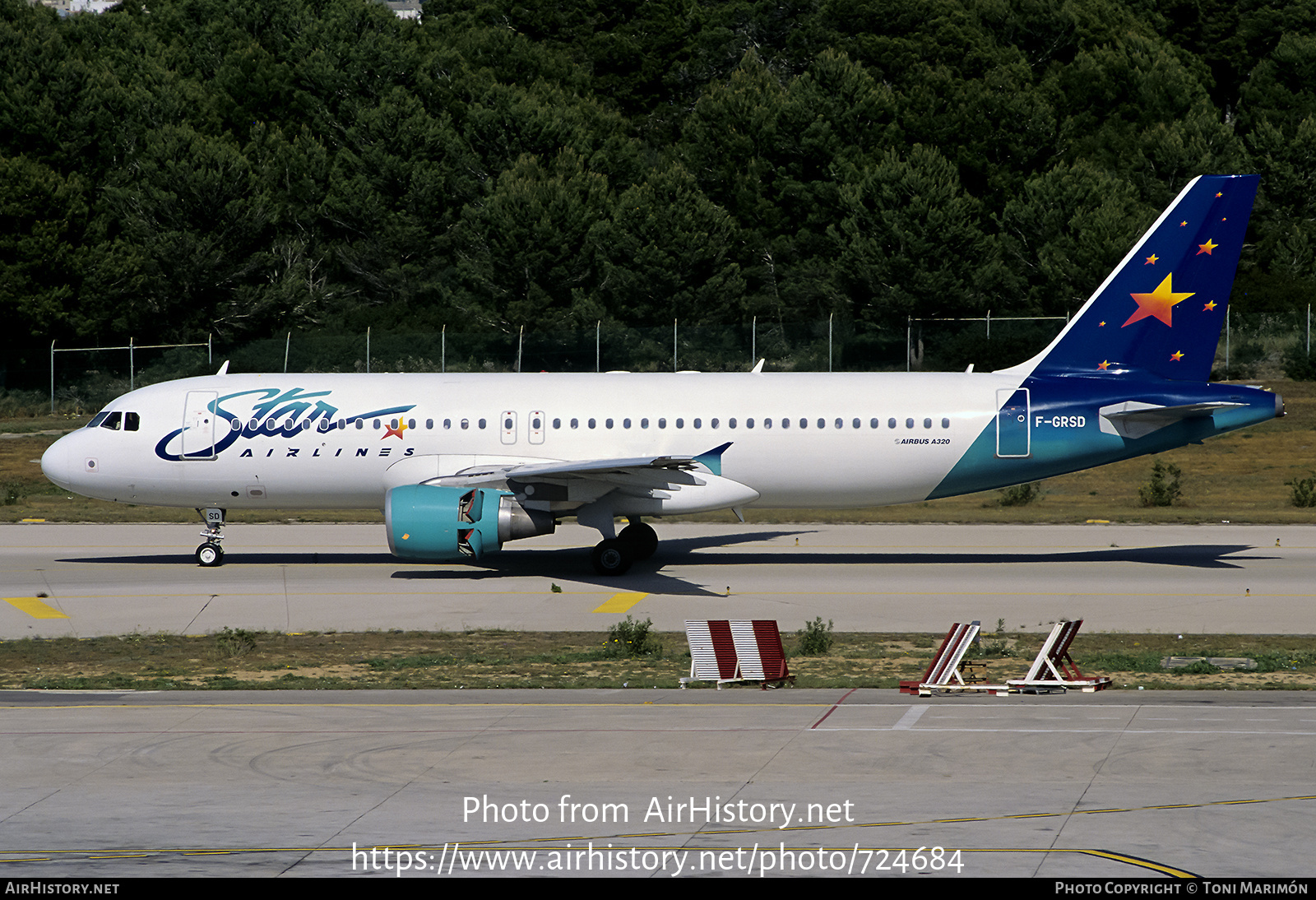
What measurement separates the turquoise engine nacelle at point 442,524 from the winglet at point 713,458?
4.37m

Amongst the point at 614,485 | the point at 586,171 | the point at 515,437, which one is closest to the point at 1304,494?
the point at 614,485

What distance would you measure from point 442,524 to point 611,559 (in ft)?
12.4

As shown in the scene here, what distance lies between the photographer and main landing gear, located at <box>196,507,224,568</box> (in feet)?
97.5

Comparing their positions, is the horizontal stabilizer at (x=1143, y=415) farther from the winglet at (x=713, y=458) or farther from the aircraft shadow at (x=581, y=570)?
the aircraft shadow at (x=581, y=570)

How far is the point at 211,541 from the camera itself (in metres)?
29.8

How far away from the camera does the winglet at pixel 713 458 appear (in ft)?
92.5

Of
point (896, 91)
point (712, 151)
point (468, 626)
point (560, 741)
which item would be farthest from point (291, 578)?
point (896, 91)

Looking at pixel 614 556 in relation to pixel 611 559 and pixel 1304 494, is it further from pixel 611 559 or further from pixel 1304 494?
pixel 1304 494

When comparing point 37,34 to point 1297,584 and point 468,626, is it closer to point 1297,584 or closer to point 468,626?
point 468,626

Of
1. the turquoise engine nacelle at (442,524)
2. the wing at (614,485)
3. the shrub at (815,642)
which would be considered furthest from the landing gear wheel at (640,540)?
the shrub at (815,642)

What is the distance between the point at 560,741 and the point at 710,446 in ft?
47.3

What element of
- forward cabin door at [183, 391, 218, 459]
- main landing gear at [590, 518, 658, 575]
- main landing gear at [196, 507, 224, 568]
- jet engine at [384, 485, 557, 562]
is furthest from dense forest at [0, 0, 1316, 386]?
jet engine at [384, 485, 557, 562]
